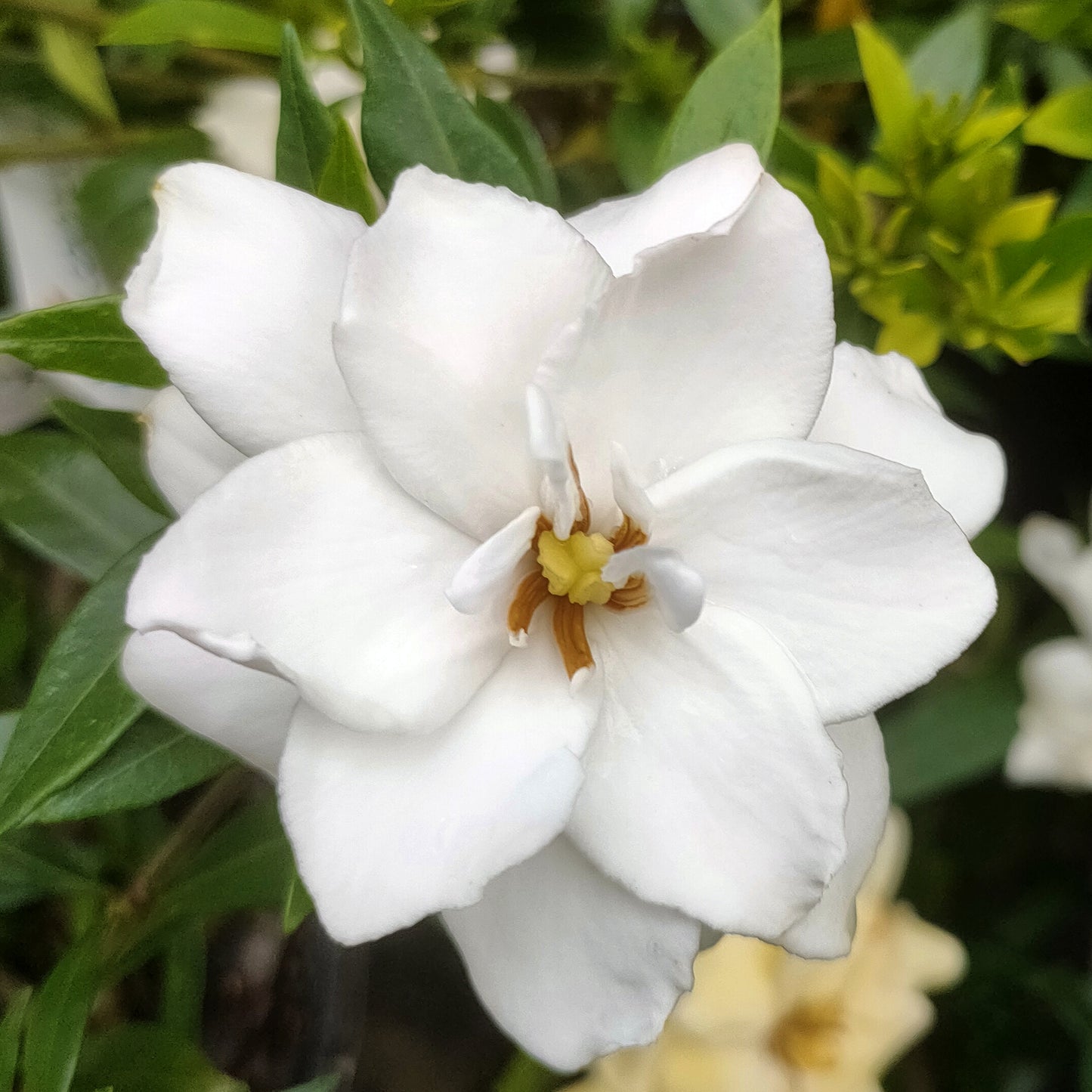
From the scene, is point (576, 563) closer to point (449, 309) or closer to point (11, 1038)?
point (449, 309)

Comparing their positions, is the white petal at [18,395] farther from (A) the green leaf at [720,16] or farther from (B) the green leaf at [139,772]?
(A) the green leaf at [720,16]

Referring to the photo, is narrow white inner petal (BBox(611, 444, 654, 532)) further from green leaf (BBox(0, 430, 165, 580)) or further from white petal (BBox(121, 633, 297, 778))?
green leaf (BBox(0, 430, 165, 580))

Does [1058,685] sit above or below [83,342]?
below

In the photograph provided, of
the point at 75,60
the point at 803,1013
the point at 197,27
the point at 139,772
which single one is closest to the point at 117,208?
the point at 75,60

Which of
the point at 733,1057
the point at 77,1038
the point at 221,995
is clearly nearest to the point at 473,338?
the point at 77,1038

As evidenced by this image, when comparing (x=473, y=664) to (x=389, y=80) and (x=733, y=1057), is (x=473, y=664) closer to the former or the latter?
(x=389, y=80)

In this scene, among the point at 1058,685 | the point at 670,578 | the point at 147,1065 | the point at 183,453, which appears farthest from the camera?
the point at 1058,685
